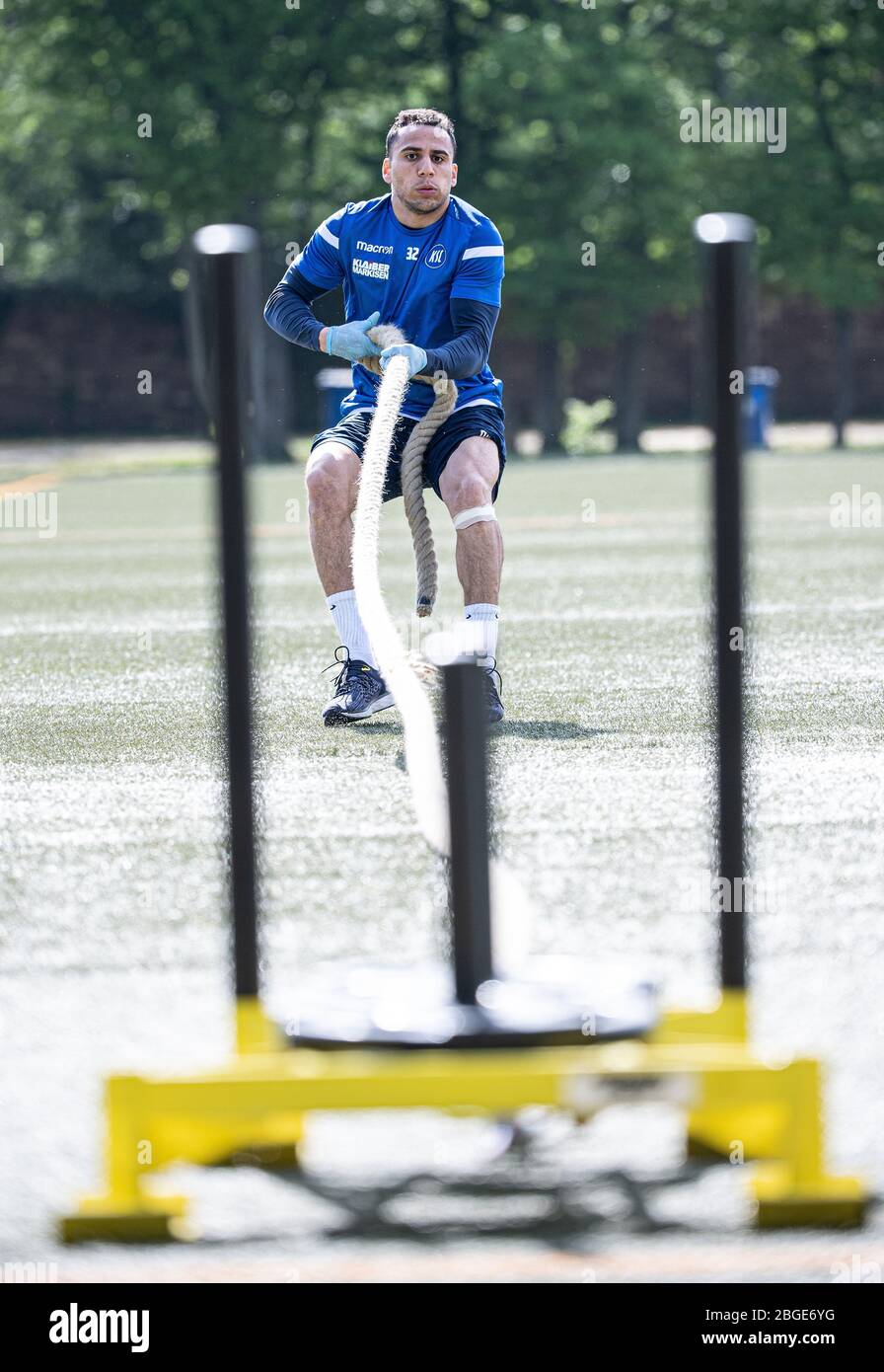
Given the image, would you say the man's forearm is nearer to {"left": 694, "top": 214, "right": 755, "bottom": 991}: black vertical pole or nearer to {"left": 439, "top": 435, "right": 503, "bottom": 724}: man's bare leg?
{"left": 439, "top": 435, "right": 503, "bottom": 724}: man's bare leg

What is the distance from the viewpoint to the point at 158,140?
4009cm

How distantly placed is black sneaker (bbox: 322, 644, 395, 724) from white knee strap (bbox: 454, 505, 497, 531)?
0.58 metres

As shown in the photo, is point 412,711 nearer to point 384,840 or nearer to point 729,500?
point 729,500

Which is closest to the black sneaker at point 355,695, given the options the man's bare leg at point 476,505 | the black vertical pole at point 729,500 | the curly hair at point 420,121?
the man's bare leg at point 476,505

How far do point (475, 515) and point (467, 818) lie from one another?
4319mm

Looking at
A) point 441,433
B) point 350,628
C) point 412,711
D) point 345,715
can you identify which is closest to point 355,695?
point 345,715

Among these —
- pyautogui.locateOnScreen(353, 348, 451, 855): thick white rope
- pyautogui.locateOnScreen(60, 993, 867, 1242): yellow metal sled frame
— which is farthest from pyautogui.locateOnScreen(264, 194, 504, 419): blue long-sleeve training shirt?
pyautogui.locateOnScreen(60, 993, 867, 1242): yellow metal sled frame

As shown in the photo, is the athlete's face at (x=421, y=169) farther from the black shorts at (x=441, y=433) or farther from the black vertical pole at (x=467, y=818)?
the black vertical pole at (x=467, y=818)

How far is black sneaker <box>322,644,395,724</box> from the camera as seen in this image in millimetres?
7223

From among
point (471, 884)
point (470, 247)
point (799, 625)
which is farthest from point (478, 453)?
point (471, 884)

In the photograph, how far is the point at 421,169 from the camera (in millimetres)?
7242
